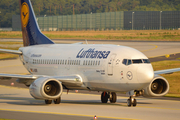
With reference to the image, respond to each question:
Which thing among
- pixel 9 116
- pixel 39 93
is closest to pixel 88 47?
pixel 39 93

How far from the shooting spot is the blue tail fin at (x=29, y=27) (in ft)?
117

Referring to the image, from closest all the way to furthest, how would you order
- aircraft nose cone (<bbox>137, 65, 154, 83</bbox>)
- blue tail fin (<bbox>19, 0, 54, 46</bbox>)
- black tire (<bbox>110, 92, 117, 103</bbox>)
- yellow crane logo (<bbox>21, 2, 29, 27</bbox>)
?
aircraft nose cone (<bbox>137, 65, 154, 83</bbox>)
black tire (<bbox>110, 92, 117, 103</bbox>)
blue tail fin (<bbox>19, 0, 54, 46</bbox>)
yellow crane logo (<bbox>21, 2, 29, 27</bbox>)

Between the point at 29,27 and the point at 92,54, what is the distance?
1159 cm

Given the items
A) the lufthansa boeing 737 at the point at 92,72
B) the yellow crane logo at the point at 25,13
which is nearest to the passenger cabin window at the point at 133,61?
the lufthansa boeing 737 at the point at 92,72

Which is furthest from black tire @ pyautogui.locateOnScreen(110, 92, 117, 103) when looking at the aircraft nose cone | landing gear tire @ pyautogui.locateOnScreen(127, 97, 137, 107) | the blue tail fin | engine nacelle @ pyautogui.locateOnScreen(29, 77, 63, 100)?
the blue tail fin

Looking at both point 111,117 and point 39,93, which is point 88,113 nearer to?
point 111,117

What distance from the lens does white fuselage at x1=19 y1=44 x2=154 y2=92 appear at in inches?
953

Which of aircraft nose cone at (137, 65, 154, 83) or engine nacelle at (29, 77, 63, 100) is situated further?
engine nacelle at (29, 77, 63, 100)

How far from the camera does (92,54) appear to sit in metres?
27.2

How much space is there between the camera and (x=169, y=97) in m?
32.7

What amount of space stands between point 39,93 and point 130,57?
7.02 m

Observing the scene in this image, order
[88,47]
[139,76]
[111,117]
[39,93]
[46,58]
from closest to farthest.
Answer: [111,117]
[139,76]
[39,93]
[88,47]
[46,58]

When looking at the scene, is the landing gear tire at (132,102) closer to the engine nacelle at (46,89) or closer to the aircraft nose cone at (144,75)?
the aircraft nose cone at (144,75)

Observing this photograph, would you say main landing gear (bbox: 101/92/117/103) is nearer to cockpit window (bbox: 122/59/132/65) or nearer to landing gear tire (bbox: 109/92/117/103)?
landing gear tire (bbox: 109/92/117/103)
